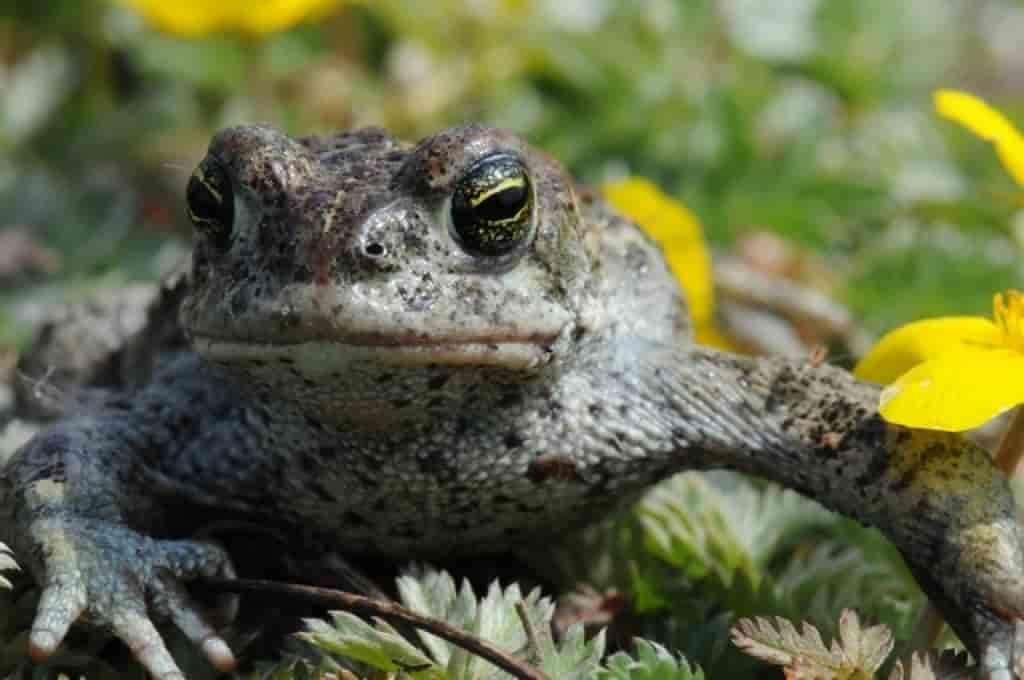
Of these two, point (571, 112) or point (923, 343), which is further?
point (571, 112)

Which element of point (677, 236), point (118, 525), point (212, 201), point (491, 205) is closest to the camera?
point (491, 205)

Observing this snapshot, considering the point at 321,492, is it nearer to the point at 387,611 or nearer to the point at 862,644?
the point at 387,611

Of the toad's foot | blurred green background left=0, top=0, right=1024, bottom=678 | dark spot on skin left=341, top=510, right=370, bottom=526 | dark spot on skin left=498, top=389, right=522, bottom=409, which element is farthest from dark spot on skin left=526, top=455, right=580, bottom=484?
blurred green background left=0, top=0, right=1024, bottom=678

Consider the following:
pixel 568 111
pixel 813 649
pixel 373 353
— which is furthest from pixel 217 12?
pixel 813 649

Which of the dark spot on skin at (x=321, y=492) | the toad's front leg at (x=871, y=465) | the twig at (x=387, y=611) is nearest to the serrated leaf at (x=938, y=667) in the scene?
the toad's front leg at (x=871, y=465)

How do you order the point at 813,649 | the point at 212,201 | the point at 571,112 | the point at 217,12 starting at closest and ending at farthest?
the point at 813,649 < the point at 212,201 < the point at 217,12 < the point at 571,112

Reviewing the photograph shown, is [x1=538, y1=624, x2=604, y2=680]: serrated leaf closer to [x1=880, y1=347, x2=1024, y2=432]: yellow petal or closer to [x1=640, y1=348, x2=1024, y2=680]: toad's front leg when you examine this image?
[x1=640, y1=348, x2=1024, y2=680]: toad's front leg
